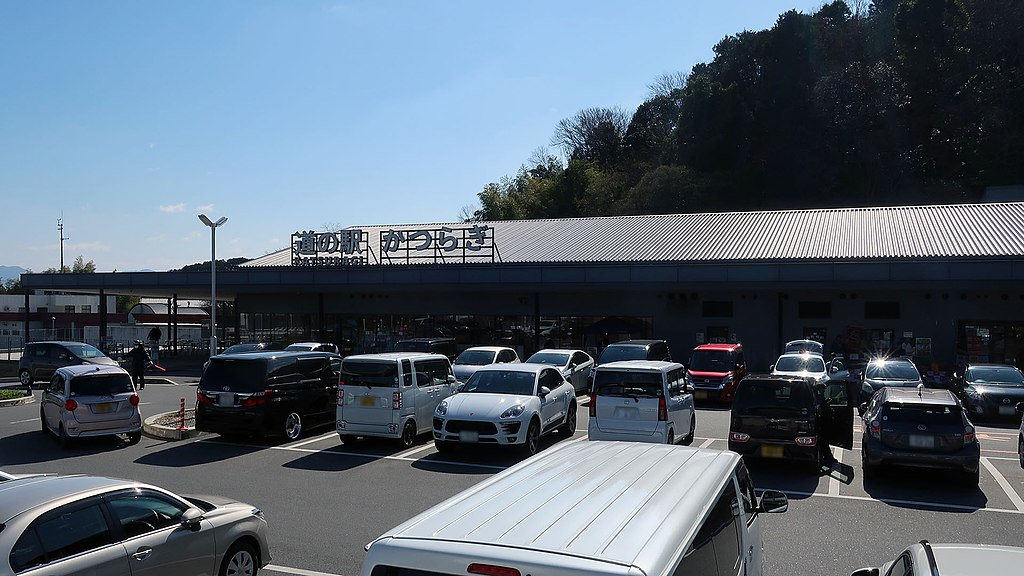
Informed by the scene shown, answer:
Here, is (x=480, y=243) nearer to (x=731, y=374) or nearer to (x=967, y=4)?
(x=731, y=374)

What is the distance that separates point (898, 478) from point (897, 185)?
58505 millimetres

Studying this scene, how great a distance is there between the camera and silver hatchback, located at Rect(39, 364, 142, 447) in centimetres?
1525

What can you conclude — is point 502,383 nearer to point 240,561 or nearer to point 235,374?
point 235,374

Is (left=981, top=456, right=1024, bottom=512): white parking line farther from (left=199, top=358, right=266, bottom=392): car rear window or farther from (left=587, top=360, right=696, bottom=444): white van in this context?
(left=199, top=358, right=266, bottom=392): car rear window

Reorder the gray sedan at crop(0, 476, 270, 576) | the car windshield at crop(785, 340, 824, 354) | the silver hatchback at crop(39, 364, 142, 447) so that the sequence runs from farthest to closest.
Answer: the car windshield at crop(785, 340, 824, 354)
the silver hatchback at crop(39, 364, 142, 447)
the gray sedan at crop(0, 476, 270, 576)

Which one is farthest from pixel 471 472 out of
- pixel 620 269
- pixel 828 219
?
pixel 828 219

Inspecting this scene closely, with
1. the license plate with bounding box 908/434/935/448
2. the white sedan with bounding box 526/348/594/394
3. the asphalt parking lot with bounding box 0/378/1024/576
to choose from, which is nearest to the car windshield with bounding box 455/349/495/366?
the white sedan with bounding box 526/348/594/394

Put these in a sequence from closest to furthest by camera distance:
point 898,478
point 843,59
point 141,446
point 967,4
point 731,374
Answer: point 898,478, point 141,446, point 731,374, point 967,4, point 843,59

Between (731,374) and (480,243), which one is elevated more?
(480,243)

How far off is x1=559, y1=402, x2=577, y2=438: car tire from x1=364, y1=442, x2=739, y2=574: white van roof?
471 inches

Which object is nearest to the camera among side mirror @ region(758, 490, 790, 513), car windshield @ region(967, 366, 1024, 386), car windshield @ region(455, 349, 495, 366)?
side mirror @ region(758, 490, 790, 513)

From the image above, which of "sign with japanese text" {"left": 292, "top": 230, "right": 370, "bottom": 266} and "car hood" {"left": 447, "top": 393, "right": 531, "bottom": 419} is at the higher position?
"sign with japanese text" {"left": 292, "top": 230, "right": 370, "bottom": 266}

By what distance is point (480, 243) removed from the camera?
121ft

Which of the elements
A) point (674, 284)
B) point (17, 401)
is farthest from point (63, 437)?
point (674, 284)
